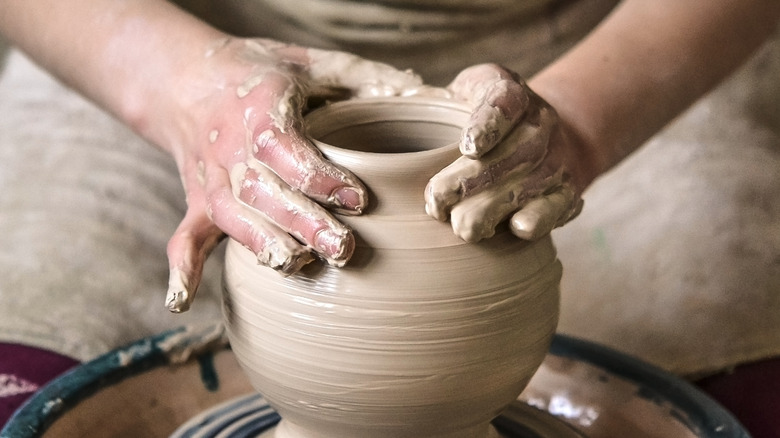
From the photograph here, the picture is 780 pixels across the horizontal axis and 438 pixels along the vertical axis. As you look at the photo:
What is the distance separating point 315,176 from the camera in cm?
75

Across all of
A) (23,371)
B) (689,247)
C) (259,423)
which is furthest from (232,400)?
(689,247)

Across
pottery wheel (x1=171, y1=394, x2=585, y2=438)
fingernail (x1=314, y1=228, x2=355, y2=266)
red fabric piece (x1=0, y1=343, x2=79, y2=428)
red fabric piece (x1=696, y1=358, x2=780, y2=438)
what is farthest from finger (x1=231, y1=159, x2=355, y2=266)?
red fabric piece (x1=696, y1=358, x2=780, y2=438)

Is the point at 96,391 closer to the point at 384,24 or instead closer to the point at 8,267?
the point at 8,267

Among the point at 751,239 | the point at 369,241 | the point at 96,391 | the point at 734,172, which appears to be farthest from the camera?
the point at 734,172

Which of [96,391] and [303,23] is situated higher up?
[303,23]

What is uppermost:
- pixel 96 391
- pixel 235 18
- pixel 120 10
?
pixel 120 10

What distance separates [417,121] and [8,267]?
29.9 inches

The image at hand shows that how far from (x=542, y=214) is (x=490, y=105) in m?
0.11

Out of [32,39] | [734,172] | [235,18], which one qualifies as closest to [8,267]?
[32,39]

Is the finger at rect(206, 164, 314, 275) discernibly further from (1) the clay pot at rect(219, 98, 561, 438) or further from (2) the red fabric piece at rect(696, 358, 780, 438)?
(2) the red fabric piece at rect(696, 358, 780, 438)

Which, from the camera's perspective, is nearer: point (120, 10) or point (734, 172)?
point (120, 10)

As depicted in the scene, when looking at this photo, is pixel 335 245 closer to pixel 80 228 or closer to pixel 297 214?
pixel 297 214

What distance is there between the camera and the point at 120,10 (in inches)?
49.4

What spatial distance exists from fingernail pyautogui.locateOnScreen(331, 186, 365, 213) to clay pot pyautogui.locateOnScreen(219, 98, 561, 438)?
0.05 ft
